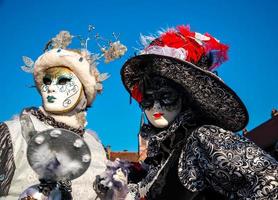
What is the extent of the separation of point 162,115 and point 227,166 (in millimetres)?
742

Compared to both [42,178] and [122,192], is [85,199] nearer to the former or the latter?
[122,192]

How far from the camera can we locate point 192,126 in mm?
2455

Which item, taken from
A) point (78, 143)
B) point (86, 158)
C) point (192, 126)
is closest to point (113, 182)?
point (86, 158)

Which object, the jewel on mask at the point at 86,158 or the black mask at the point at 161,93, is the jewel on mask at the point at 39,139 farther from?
the black mask at the point at 161,93

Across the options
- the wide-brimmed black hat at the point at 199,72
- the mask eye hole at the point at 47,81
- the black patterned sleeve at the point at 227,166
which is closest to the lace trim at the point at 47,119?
the mask eye hole at the point at 47,81

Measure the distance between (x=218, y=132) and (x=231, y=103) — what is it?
12.1 inches

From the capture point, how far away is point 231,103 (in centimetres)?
236

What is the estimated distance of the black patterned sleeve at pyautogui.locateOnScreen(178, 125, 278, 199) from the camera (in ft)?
6.10

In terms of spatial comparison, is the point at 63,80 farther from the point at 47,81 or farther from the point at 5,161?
the point at 5,161

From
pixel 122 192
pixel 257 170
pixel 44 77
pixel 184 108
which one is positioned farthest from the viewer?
pixel 44 77

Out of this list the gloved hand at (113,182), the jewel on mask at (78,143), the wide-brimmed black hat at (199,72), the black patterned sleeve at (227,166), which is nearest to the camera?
the black patterned sleeve at (227,166)

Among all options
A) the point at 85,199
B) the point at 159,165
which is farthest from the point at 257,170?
the point at 85,199

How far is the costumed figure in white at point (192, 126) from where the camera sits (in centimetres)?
195

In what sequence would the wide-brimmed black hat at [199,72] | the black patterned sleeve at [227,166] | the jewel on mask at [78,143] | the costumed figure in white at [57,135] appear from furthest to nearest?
1. the jewel on mask at [78,143]
2. the costumed figure in white at [57,135]
3. the wide-brimmed black hat at [199,72]
4. the black patterned sleeve at [227,166]
